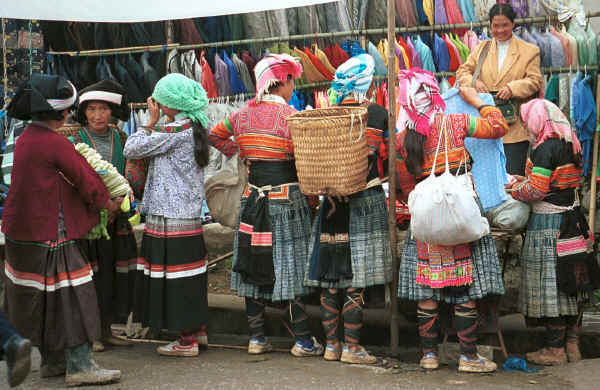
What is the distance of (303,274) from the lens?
16.3 ft

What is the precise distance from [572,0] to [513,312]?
3.31m

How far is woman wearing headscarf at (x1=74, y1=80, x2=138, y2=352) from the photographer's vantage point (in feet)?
16.7

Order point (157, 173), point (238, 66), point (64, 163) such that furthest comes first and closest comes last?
point (238, 66)
point (157, 173)
point (64, 163)

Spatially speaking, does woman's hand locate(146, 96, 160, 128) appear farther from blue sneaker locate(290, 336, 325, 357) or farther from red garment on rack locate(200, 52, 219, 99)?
red garment on rack locate(200, 52, 219, 99)

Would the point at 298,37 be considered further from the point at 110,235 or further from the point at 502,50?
the point at 110,235

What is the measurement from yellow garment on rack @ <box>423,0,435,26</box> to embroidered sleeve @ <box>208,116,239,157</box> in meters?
3.44

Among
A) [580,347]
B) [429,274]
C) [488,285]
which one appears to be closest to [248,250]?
[429,274]

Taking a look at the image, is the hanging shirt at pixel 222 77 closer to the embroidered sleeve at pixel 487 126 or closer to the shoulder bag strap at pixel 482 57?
the shoulder bag strap at pixel 482 57

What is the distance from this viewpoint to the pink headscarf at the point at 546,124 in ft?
15.2

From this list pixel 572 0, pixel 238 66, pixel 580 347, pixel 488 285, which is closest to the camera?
pixel 488 285

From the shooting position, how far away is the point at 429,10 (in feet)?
25.1

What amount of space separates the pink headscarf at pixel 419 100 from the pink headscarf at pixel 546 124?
0.71 metres

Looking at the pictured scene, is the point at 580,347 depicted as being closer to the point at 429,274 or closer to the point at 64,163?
the point at 429,274

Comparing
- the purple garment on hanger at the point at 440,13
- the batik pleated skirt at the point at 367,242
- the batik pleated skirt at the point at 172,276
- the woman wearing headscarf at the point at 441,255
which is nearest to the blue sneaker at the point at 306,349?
the batik pleated skirt at the point at 367,242
